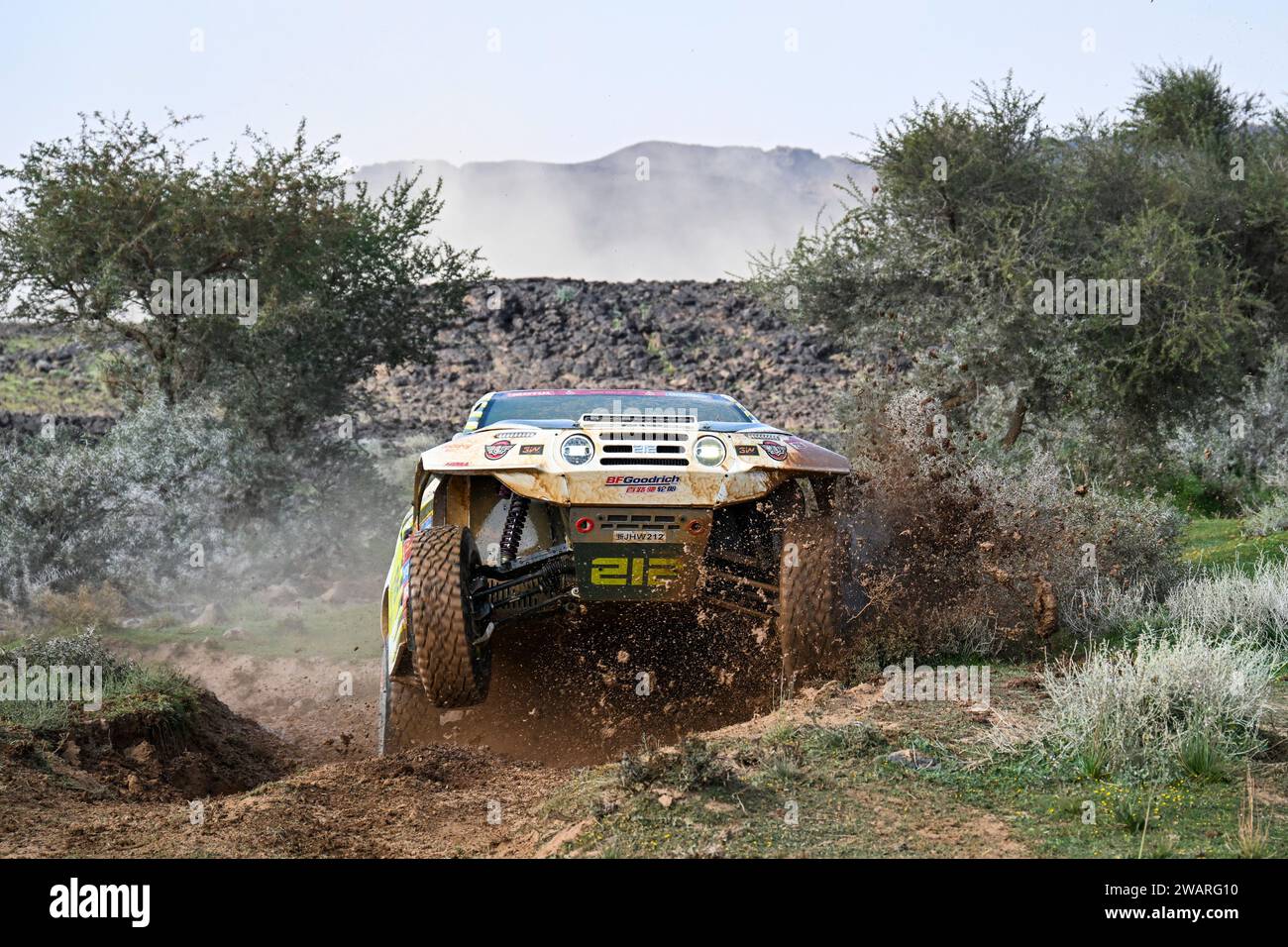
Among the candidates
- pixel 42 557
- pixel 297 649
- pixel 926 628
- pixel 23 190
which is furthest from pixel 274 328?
pixel 926 628

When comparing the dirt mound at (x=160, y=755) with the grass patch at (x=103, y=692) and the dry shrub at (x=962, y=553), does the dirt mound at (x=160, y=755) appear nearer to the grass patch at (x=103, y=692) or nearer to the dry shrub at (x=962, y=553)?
the grass patch at (x=103, y=692)

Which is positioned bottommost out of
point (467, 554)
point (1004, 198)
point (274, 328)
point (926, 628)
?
point (926, 628)

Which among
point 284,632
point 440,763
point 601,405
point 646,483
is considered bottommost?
point 284,632

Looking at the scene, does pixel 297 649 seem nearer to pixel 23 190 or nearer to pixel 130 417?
pixel 130 417

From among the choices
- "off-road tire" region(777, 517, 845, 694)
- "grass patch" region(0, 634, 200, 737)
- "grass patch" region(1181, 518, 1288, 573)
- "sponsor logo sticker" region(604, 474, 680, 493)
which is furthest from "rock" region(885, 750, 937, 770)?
"grass patch" region(1181, 518, 1288, 573)

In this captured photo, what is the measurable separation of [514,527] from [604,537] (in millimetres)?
842

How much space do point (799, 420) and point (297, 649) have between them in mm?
13944

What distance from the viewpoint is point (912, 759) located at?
22.4 ft

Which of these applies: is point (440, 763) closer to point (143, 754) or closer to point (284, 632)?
point (143, 754)

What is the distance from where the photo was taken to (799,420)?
25.6 metres

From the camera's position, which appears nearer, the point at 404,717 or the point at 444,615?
the point at 444,615

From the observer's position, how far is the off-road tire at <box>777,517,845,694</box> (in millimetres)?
7984

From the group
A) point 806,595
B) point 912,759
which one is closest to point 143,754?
point 806,595

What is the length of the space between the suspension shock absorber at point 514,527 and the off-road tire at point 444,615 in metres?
0.51
